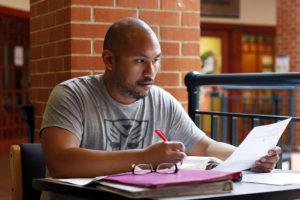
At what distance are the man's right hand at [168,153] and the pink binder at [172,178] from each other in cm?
5

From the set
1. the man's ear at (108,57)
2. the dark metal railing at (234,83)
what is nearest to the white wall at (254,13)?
the dark metal railing at (234,83)

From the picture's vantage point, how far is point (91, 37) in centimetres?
241

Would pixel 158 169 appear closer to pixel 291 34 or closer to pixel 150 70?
pixel 150 70

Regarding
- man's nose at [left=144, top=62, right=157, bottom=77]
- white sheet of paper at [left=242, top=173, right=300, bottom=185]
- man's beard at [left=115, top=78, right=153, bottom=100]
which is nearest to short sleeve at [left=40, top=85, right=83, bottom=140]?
man's beard at [left=115, top=78, right=153, bottom=100]

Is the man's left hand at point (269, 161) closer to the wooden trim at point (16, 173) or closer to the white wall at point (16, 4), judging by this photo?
the wooden trim at point (16, 173)

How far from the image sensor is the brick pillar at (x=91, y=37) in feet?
7.82

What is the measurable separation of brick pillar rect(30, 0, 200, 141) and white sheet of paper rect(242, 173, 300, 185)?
1.11 metres

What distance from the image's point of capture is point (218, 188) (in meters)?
1.22

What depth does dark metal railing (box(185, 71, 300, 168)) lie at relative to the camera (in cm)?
200

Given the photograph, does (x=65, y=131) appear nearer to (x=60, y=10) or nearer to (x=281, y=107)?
(x=60, y=10)

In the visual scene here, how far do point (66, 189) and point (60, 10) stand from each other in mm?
1332

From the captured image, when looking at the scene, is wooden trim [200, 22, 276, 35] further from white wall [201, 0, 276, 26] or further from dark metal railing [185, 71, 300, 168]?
dark metal railing [185, 71, 300, 168]

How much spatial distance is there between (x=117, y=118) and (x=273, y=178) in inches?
22.9

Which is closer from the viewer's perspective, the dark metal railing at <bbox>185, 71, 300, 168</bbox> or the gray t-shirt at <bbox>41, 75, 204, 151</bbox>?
the gray t-shirt at <bbox>41, 75, 204, 151</bbox>
